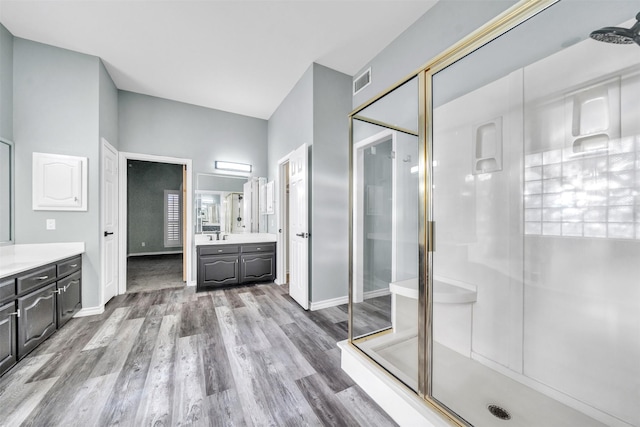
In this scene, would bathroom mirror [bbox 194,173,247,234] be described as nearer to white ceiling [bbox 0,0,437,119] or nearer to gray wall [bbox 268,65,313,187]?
gray wall [bbox 268,65,313,187]

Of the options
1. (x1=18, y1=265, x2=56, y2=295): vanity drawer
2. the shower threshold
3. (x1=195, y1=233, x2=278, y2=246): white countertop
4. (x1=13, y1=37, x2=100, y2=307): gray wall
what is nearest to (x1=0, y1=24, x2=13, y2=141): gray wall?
(x1=13, y1=37, x2=100, y2=307): gray wall

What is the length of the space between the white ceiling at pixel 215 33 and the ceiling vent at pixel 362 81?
0.13m

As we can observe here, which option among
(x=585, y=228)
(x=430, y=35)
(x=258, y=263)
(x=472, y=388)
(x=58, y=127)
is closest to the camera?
(x=585, y=228)

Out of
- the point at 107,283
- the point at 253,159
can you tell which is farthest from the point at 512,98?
the point at 107,283

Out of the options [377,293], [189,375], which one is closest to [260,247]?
[377,293]

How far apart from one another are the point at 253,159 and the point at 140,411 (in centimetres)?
393

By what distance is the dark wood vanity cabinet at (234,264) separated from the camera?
3695 mm

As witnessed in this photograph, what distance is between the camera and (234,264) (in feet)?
12.7

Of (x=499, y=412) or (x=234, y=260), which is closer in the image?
(x=499, y=412)

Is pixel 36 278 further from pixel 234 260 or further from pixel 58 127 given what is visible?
pixel 234 260

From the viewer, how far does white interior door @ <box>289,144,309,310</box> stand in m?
3.06

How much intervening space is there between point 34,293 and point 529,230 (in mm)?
3859

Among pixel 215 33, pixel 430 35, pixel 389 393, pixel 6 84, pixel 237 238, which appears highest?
pixel 215 33

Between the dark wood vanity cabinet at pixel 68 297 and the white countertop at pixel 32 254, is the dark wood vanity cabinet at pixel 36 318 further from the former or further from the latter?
the white countertop at pixel 32 254
